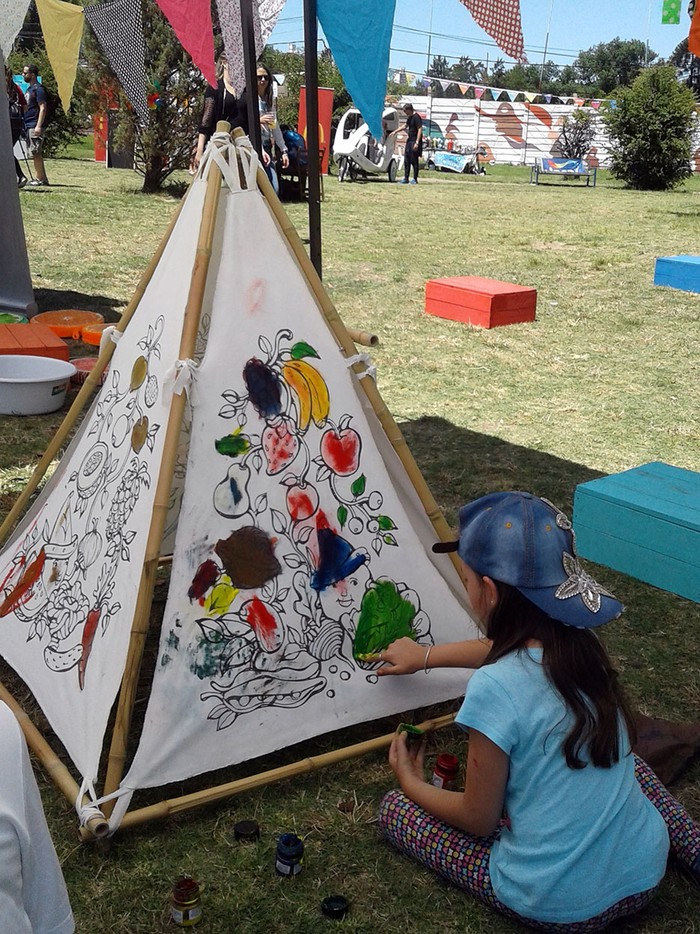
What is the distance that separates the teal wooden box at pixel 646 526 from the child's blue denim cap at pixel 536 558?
187cm

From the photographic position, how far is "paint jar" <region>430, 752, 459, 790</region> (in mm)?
2732

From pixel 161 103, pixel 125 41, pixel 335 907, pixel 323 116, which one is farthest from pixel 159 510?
pixel 323 116

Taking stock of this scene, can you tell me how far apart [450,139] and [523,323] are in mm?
30431

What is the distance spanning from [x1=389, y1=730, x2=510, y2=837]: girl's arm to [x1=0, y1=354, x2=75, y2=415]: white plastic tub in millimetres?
4019

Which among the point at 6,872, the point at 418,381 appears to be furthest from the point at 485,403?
the point at 6,872

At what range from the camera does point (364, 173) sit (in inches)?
957

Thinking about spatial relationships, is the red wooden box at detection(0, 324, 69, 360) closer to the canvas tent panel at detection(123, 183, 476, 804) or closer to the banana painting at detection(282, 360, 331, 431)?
the canvas tent panel at detection(123, 183, 476, 804)

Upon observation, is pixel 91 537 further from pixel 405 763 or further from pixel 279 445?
pixel 405 763

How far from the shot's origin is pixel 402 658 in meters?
2.94

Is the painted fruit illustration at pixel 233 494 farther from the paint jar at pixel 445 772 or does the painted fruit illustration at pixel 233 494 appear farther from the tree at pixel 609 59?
the tree at pixel 609 59

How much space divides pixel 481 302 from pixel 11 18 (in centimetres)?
429

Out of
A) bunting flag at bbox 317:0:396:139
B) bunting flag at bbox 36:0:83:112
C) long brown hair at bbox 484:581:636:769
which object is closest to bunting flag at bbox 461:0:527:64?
bunting flag at bbox 317:0:396:139

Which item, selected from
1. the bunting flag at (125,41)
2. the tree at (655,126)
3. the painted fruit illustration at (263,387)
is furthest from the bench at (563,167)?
the painted fruit illustration at (263,387)

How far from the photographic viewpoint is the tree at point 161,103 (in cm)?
1532
